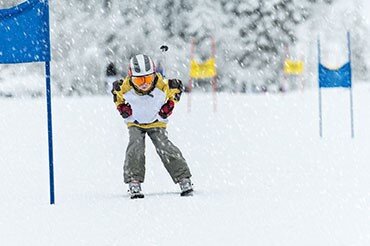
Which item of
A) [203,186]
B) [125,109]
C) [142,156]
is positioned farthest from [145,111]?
[203,186]

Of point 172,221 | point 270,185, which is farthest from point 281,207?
point 270,185

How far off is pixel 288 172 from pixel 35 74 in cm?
3336

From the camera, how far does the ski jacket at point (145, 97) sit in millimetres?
7715

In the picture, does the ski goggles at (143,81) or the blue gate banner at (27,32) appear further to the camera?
the ski goggles at (143,81)

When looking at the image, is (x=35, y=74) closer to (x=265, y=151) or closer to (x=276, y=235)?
(x=265, y=151)

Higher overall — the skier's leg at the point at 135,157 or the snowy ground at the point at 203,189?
the skier's leg at the point at 135,157

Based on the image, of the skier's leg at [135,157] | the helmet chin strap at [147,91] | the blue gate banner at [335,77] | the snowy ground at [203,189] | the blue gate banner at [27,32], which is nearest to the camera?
the snowy ground at [203,189]

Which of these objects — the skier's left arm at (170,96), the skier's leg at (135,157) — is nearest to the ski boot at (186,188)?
the skier's leg at (135,157)

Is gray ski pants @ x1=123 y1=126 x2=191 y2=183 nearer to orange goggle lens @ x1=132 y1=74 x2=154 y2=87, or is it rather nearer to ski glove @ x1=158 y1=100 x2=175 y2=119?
ski glove @ x1=158 y1=100 x2=175 y2=119

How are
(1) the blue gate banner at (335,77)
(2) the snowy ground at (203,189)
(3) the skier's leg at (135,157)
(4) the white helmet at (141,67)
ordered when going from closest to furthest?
1. (2) the snowy ground at (203,189)
2. (4) the white helmet at (141,67)
3. (3) the skier's leg at (135,157)
4. (1) the blue gate banner at (335,77)

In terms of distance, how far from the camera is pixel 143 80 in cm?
760

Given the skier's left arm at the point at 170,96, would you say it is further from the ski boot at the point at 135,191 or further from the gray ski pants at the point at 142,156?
the ski boot at the point at 135,191

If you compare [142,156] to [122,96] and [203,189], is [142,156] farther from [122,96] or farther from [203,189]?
[203,189]

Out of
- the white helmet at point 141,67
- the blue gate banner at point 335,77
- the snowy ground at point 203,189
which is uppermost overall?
the blue gate banner at point 335,77
